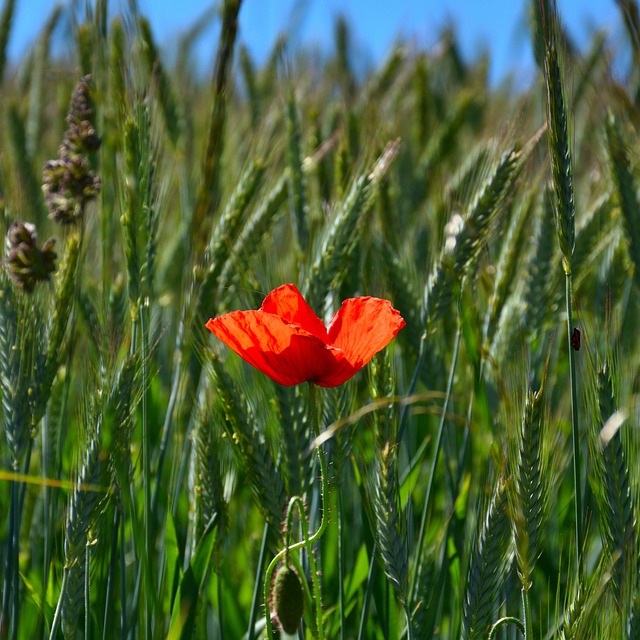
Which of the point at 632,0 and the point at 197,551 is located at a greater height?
the point at 632,0

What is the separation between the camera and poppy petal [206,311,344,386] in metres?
0.82

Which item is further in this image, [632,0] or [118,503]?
[118,503]

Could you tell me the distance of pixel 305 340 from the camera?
82 cm

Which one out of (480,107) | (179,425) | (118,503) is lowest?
(118,503)

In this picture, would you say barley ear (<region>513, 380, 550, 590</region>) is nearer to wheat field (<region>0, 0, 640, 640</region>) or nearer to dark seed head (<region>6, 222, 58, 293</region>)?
wheat field (<region>0, 0, 640, 640</region>)

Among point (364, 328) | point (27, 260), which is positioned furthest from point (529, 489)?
point (27, 260)

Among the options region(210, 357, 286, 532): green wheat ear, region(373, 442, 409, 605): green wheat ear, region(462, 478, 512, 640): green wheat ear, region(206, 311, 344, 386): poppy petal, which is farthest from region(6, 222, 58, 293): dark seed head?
region(462, 478, 512, 640): green wheat ear

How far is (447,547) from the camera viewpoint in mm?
1172

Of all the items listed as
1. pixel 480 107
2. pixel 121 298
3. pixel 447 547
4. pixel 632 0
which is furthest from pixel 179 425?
pixel 480 107

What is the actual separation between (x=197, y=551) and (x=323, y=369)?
36 cm

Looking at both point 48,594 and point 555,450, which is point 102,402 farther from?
point 555,450

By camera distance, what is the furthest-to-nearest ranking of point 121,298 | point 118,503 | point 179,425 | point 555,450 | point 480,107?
1. point 480,107
2. point 121,298
3. point 179,425
4. point 118,503
5. point 555,450

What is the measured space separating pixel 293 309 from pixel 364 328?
9cm

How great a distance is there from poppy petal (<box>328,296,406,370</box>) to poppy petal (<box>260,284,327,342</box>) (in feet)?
0.08
